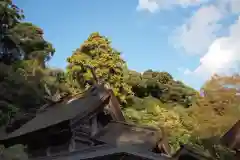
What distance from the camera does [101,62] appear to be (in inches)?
1458

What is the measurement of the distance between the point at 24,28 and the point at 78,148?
23351mm

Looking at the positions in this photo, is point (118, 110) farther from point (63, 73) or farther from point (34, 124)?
point (63, 73)

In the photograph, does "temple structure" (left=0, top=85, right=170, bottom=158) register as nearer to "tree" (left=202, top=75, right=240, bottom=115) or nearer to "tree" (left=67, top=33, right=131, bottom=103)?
"tree" (left=202, top=75, right=240, bottom=115)

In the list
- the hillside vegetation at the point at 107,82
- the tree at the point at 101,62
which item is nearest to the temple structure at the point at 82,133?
the hillside vegetation at the point at 107,82

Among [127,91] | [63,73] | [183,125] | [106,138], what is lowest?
[106,138]

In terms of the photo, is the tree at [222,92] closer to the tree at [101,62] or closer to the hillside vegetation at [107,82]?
the hillside vegetation at [107,82]

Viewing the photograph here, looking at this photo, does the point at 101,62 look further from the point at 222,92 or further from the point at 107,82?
the point at 222,92

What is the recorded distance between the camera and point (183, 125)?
34594 mm

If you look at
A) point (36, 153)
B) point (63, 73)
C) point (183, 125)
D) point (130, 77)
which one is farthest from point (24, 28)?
point (36, 153)

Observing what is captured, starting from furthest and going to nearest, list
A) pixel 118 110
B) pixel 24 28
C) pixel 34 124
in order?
pixel 24 28
pixel 118 110
pixel 34 124

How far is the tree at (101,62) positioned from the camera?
36.2 metres

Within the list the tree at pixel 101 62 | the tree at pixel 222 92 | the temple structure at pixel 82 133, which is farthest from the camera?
the tree at pixel 101 62

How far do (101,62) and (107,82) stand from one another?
2982 mm

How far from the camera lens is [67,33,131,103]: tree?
36.2m
